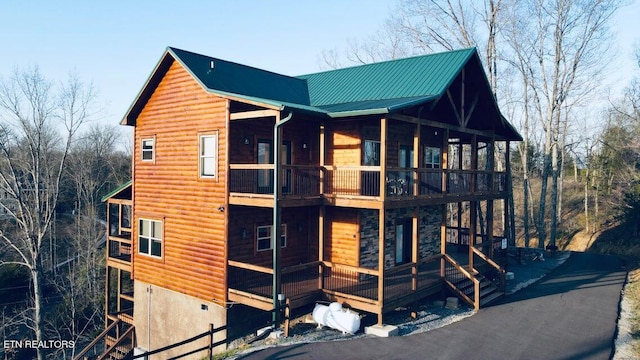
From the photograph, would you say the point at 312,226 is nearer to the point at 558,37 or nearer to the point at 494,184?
the point at 494,184

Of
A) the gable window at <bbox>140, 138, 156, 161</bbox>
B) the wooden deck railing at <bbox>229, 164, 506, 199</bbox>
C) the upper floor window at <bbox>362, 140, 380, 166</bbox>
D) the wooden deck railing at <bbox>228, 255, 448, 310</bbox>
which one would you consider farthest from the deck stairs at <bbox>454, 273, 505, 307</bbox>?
the gable window at <bbox>140, 138, 156, 161</bbox>

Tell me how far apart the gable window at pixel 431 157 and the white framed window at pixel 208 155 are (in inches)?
353

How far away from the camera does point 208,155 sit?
14273mm

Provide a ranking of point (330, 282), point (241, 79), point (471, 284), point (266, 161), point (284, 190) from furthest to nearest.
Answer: point (471, 284) → point (241, 79) → point (284, 190) → point (266, 161) → point (330, 282)

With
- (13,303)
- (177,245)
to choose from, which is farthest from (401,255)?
(13,303)

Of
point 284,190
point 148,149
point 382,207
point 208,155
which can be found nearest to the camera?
point 382,207

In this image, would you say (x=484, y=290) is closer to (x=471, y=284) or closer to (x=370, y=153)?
(x=471, y=284)

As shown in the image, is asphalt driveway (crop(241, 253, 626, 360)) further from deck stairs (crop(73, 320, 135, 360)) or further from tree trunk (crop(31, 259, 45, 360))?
tree trunk (crop(31, 259, 45, 360))

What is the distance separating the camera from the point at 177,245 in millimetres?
15164

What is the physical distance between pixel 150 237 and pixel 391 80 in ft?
36.3

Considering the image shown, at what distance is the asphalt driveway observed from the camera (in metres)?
10.8

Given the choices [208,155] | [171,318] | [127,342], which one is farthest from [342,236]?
[127,342]

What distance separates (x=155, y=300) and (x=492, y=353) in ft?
38.0


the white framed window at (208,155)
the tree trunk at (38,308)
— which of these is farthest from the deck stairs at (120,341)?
the white framed window at (208,155)
